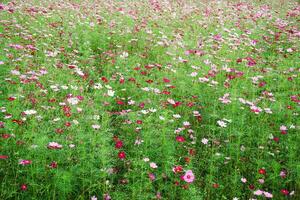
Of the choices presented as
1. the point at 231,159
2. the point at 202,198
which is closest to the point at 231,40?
the point at 231,159

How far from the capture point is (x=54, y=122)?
3.64 metres

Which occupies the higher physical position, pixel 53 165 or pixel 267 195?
pixel 53 165

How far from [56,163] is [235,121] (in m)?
2.50

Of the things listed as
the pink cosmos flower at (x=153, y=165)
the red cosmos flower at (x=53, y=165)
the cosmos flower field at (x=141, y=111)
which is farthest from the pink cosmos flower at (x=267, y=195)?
the red cosmos flower at (x=53, y=165)

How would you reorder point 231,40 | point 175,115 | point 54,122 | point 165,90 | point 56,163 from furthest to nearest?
point 231,40 < point 165,90 < point 175,115 < point 54,122 < point 56,163

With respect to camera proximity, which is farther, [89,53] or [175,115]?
[89,53]

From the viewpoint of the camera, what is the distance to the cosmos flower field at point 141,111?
3143mm

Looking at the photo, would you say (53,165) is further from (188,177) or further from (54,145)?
(188,177)

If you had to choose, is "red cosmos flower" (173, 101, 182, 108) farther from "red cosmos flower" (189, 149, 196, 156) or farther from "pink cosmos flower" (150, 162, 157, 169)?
"pink cosmos flower" (150, 162, 157, 169)

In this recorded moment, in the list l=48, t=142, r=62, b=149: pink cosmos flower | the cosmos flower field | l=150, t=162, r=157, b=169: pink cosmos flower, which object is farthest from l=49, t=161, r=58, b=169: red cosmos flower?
l=150, t=162, r=157, b=169: pink cosmos flower

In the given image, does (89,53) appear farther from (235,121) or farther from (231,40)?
(231,40)

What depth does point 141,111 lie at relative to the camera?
418 centimetres

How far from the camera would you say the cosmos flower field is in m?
3.14

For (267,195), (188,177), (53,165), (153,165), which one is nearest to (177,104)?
(153,165)
